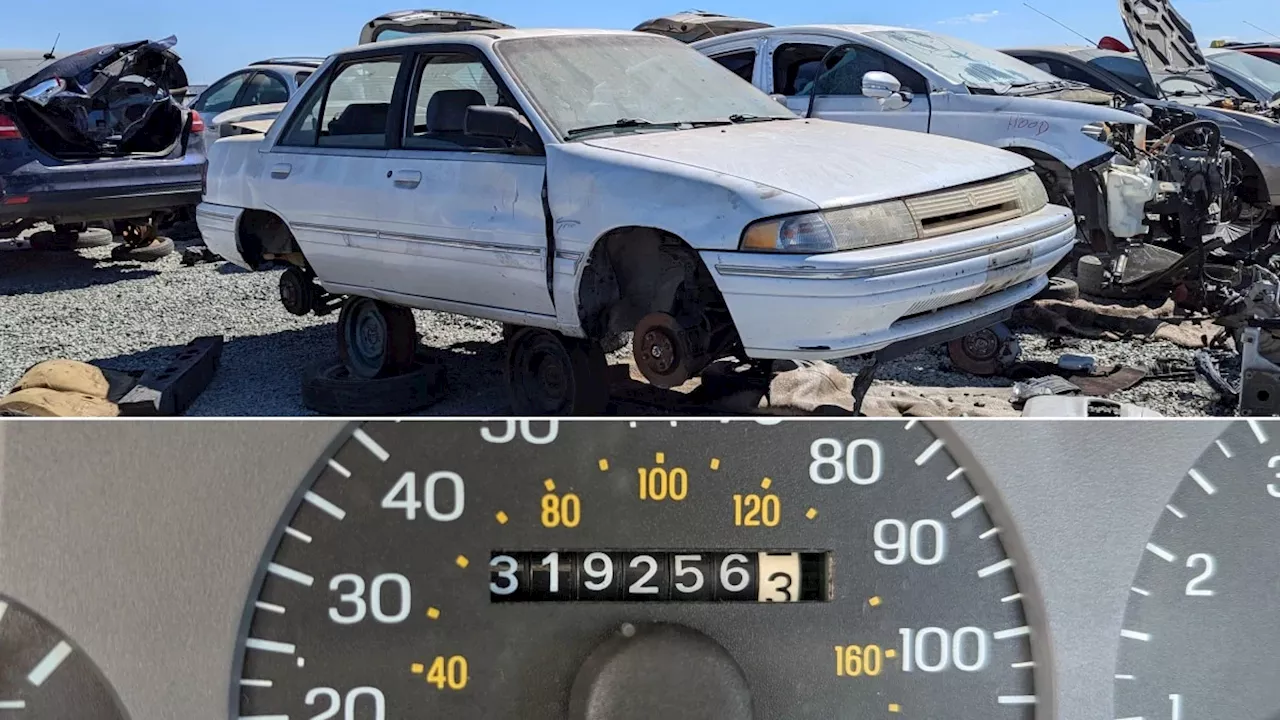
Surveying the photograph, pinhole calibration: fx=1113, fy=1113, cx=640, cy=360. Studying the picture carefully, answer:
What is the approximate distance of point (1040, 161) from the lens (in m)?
5.05

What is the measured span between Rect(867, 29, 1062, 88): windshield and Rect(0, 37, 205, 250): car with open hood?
3301mm

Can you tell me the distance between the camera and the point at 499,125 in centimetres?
301

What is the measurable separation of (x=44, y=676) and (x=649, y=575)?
2.03 feet

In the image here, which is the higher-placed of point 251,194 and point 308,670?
point 251,194

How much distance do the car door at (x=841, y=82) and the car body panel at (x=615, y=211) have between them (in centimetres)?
212

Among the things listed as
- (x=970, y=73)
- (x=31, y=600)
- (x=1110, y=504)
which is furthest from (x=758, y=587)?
(x=970, y=73)

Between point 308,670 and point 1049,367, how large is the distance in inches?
116

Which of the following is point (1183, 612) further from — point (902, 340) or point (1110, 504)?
point (902, 340)

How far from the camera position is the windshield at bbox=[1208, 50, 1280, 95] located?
331 inches

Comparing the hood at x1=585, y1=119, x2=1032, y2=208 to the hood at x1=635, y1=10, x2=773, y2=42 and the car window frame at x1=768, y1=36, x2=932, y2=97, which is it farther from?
the car window frame at x1=768, y1=36, x2=932, y2=97

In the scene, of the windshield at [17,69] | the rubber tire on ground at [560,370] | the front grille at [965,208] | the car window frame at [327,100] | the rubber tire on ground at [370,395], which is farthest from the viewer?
the windshield at [17,69]

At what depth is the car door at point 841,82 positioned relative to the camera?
208 inches

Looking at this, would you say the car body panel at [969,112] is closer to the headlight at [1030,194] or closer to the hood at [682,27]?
the hood at [682,27]

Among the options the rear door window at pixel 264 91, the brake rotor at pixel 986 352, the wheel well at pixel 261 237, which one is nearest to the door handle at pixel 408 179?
the wheel well at pixel 261 237
